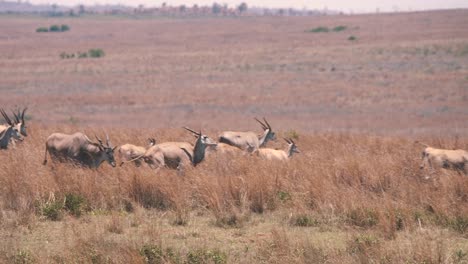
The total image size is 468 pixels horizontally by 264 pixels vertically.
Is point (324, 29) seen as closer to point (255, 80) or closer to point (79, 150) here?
point (255, 80)

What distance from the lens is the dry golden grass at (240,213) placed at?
9.49 meters

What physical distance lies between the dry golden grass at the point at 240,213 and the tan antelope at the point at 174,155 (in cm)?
57

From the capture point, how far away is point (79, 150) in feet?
49.3

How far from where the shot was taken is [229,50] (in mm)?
66000

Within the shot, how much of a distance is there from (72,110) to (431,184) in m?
26.8

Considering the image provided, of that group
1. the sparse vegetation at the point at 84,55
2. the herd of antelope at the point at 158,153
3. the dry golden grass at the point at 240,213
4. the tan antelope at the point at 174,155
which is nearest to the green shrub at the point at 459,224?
the dry golden grass at the point at 240,213

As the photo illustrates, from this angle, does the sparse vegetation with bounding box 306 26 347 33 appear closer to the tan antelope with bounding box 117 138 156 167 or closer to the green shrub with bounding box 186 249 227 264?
the tan antelope with bounding box 117 138 156 167

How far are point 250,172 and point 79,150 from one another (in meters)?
3.84

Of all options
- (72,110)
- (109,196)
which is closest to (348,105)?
(72,110)

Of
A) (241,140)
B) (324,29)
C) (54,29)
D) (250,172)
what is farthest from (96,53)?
(250,172)

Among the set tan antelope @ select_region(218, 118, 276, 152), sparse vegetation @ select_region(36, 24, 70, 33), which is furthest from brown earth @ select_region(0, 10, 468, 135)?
tan antelope @ select_region(218, 118, 276, 152)

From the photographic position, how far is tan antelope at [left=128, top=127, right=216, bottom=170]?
1452cm

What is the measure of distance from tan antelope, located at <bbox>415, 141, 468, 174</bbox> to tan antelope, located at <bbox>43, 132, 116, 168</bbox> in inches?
246

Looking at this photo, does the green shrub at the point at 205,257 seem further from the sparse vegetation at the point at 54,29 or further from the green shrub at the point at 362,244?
the sparse vegetation at the point at 54,29
